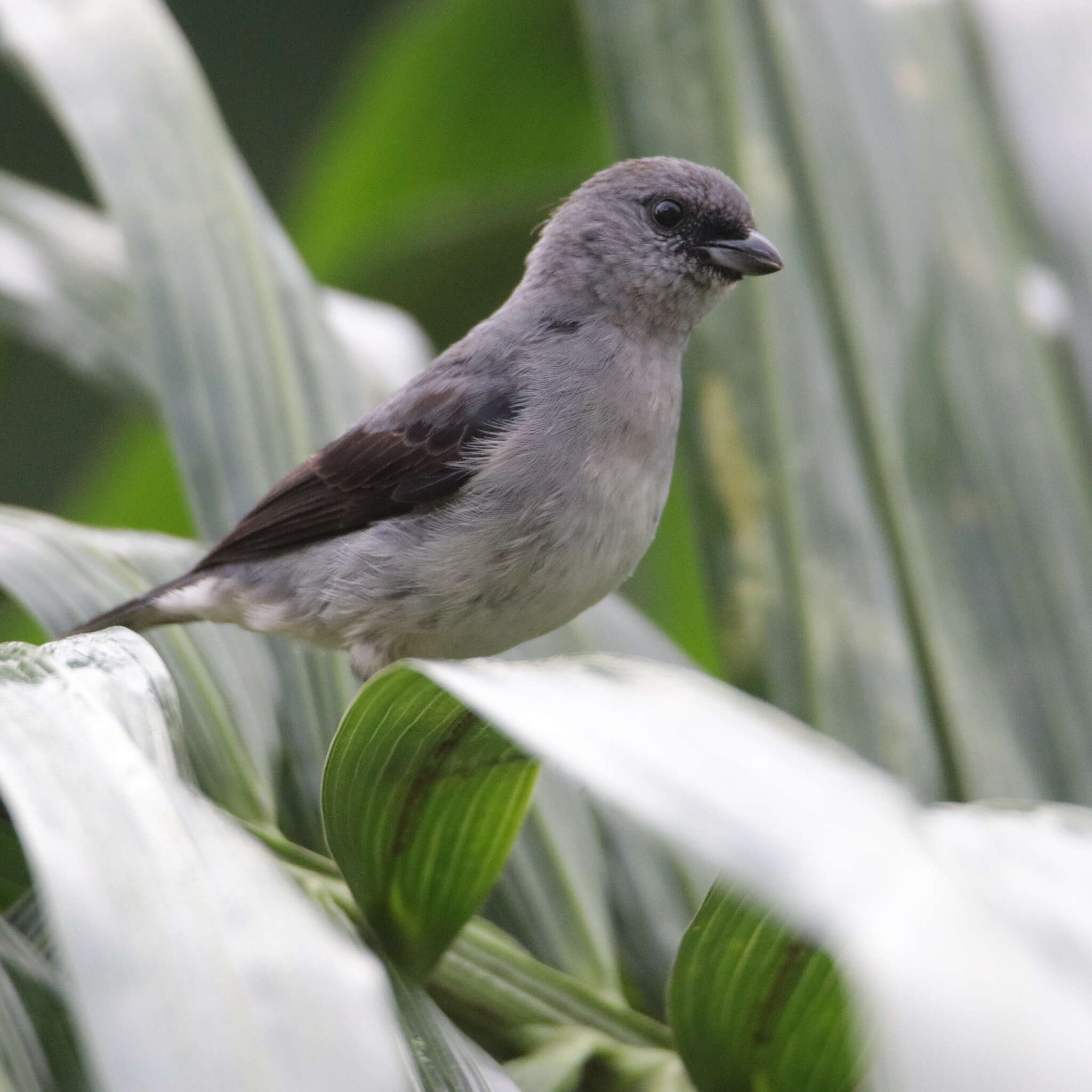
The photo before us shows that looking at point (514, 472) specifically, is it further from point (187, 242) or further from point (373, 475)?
point (187, 242)

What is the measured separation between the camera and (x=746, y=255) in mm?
2197

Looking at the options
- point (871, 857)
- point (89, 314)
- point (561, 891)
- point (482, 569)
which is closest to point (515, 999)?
point (561, 891)

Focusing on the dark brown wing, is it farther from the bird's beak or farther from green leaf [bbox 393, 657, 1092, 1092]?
green leaf [bbox 393, 657, 1092, 1092]

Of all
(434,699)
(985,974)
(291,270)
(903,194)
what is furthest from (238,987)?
(903,194)

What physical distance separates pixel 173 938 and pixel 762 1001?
2.30 ft

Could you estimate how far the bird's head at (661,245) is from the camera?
2.24m

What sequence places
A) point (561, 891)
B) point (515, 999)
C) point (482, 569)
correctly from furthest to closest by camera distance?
point (482, 569) → point (561, 891) → point (515, 999)

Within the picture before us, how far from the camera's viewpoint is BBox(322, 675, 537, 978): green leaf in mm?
1219

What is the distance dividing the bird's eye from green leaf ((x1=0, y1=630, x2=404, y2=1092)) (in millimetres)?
1664

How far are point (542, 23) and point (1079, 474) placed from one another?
241cm

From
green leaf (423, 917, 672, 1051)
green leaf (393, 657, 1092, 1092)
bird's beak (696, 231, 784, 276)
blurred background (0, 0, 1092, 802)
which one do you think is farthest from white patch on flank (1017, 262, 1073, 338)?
green leaf (393, 657, 1092, 1092)

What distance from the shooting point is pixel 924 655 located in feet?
6.49

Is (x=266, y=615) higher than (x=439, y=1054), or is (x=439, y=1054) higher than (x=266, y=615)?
(x=266, y=615)

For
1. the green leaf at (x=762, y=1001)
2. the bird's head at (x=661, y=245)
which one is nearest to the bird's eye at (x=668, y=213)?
the bird's head at (x=661, y=245)
